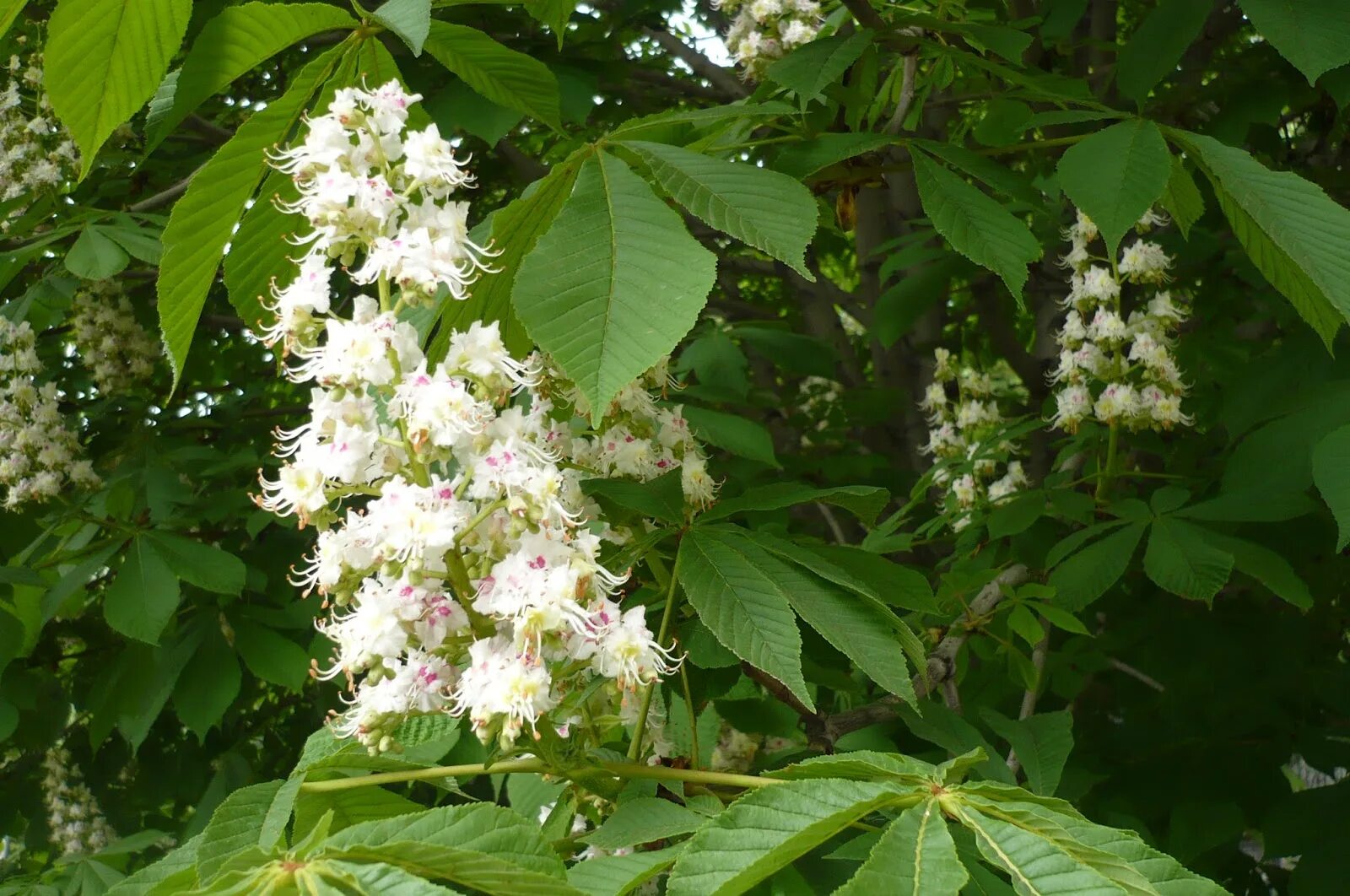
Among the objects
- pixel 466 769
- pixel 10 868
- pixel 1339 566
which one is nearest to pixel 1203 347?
pixel 1339 566

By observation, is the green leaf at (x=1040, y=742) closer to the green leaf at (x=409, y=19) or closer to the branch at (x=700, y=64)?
the green leaf at (x=409, y=19)

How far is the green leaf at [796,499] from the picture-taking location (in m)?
1.37

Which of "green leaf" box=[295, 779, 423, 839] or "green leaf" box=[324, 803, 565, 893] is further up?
"green leaf" box=[324, 803, 565, 893]

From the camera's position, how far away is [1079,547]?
2260mm

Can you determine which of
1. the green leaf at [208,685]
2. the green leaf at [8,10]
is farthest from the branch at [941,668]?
the green leaf at [208,685]

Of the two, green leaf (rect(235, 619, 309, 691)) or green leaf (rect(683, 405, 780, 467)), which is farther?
green leaf (rect(235, 619, 309, 691))

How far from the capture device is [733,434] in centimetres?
208

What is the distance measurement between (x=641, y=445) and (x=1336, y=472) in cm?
94

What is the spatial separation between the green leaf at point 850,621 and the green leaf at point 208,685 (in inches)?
73.4

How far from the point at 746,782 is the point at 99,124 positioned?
0.87 meters

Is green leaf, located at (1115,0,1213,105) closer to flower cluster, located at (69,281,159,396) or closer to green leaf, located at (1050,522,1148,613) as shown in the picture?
green leaf, located at (1050,522,1148,613)

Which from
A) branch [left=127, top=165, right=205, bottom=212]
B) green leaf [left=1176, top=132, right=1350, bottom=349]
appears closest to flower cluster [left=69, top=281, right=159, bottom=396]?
branch [left=127, top=165, right=205, bottom=212]

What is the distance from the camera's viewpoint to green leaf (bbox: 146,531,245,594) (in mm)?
2529

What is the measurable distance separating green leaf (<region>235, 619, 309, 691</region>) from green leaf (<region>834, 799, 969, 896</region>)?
2.08 meters
